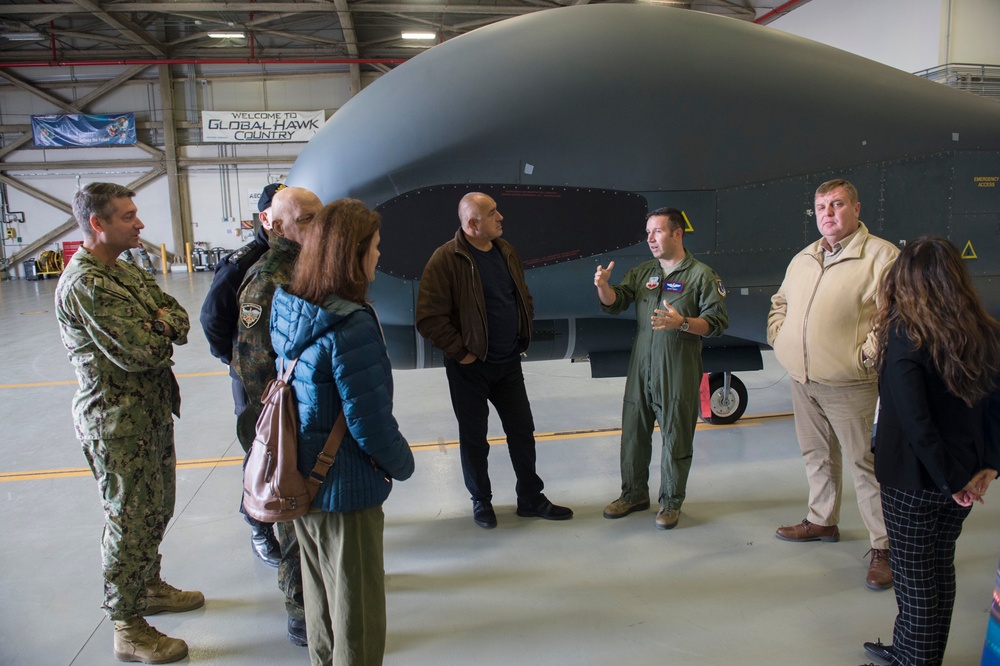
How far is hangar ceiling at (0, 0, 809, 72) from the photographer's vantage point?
18312mm

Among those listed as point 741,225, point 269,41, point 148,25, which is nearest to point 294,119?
point 269,41

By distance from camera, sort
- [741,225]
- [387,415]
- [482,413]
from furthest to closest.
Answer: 1. [741,225]
2. [482,413]
3. [387,415]

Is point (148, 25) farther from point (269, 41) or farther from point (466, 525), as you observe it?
point (466, 525)

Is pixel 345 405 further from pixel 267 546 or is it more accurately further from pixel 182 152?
pixel 182 152

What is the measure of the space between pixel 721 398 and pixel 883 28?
14067 mm

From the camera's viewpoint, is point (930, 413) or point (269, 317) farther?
point (269, 317)

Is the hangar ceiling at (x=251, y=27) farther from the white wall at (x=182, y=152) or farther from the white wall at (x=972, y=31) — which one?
the white wall at (x=972, y=31)

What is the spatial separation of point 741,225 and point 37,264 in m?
25.3

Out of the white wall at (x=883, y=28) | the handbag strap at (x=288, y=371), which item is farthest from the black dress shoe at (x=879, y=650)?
the white wall at (x=883, y=28)

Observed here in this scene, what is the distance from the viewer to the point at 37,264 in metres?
22.3

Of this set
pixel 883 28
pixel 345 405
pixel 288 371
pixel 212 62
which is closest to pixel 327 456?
pixel 345 405

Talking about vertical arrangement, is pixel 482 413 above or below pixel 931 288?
below

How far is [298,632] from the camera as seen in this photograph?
2.77 metres

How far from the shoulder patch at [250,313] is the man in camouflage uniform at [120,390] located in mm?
341
